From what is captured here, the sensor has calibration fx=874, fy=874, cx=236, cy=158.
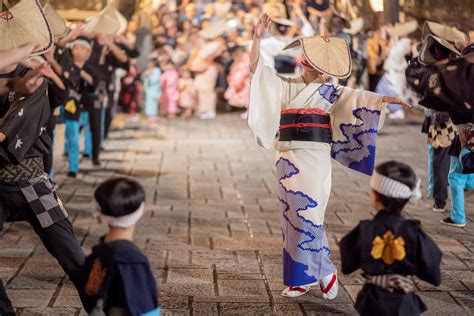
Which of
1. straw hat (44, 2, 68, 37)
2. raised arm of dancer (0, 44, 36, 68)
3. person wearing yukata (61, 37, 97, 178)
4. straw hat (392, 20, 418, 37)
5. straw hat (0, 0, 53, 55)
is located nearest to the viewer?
raised arm of dancer (0, 44, 36, 68)

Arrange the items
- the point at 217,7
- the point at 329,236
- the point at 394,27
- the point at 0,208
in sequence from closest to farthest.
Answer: the point at 0,208 → the point at 329,236 → the point at 394,27 → the point at 217,7

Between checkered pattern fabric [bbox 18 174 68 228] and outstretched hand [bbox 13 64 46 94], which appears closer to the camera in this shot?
outstretched hand [bbox 13 64 46 94]

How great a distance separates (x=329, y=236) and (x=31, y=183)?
325 centimetres

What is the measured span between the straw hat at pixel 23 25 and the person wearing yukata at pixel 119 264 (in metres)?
1.64

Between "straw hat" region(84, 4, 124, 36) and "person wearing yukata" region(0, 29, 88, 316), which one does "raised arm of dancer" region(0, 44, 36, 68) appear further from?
"straw hat" region(84, 4, 124, 36)

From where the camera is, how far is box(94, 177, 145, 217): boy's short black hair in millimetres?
3818

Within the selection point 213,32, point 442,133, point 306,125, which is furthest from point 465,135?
point 213,32

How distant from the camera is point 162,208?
28.9 feet

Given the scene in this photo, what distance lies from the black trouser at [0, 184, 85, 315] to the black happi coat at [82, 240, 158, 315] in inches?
39.3

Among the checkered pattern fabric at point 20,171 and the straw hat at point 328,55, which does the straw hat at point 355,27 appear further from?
the checkered pattern fabric at point 20,171

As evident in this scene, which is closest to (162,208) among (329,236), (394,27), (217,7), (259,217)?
(259,217)

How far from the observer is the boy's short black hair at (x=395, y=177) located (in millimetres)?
4066

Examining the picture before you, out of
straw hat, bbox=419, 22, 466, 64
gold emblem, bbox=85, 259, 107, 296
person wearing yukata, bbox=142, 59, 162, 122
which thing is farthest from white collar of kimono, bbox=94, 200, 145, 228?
person wearing yukata, bbox=142, 59, 162, 122

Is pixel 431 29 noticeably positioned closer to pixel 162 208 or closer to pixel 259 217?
pixel 259 217
